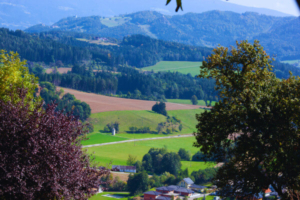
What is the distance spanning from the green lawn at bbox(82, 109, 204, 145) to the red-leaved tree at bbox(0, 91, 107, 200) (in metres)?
94.3

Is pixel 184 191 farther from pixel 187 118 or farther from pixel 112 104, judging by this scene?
pixel 112 104

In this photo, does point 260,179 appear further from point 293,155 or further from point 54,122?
point 54,122

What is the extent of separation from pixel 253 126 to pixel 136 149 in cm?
8823

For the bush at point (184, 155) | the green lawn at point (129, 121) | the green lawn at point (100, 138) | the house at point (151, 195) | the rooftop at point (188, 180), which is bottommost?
the house at point (151, 195)

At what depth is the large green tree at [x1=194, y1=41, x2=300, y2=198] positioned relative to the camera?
9.89m

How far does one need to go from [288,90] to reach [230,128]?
2.17 metres

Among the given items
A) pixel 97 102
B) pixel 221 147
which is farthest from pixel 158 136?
pixel 221 147

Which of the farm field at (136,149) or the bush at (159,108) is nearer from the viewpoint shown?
the farm field at (136,149)

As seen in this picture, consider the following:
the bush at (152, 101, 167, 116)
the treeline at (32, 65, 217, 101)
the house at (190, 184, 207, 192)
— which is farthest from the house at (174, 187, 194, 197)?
the treeline at (32, 65, 217, 101)

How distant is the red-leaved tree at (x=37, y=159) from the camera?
8.89 m

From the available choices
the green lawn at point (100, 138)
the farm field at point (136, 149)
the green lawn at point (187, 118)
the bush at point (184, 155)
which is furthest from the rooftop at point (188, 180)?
the green lawn at point (187, 118)

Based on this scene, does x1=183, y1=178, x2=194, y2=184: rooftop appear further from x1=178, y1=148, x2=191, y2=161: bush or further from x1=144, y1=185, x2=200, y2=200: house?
x1=178, y1=148, x2=191, y2=161: bush

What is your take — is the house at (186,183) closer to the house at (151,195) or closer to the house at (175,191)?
the house at (175,191)

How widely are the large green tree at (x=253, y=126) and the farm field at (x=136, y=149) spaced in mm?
70703
